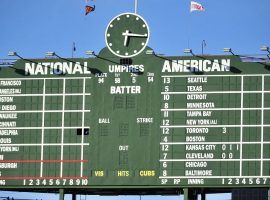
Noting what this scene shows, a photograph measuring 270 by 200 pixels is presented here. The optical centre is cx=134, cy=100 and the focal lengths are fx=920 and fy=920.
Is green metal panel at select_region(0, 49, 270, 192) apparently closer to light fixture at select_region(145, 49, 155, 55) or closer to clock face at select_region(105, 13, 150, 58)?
light fixture at select_region(145, 49, 155, 55)

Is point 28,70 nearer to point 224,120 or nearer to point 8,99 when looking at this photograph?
point 8,99

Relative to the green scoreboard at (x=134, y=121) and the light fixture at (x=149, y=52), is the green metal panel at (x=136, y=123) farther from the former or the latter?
the light fixture at (x=149, y=52)

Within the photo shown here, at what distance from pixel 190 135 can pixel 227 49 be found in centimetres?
423

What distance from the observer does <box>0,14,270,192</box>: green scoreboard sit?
4019 cm

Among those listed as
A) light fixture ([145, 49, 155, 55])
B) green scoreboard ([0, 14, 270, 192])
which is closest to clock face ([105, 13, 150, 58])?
green scoreboard ([0, 14, 270, 192])

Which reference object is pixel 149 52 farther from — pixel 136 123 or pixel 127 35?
pixel 136 123

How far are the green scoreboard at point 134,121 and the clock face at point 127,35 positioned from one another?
0.05 metres

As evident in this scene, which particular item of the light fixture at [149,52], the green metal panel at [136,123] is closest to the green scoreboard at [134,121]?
the green metal panel at [136,123]

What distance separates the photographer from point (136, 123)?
4103 centimetres

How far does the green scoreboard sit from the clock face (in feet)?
0.15

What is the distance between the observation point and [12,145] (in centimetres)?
4200

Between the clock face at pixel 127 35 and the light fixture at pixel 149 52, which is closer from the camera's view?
the light fixture at pixel 149 52

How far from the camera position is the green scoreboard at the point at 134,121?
40.2 meters

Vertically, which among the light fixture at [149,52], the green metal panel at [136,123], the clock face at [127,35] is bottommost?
the green metal panel at [136,123]
